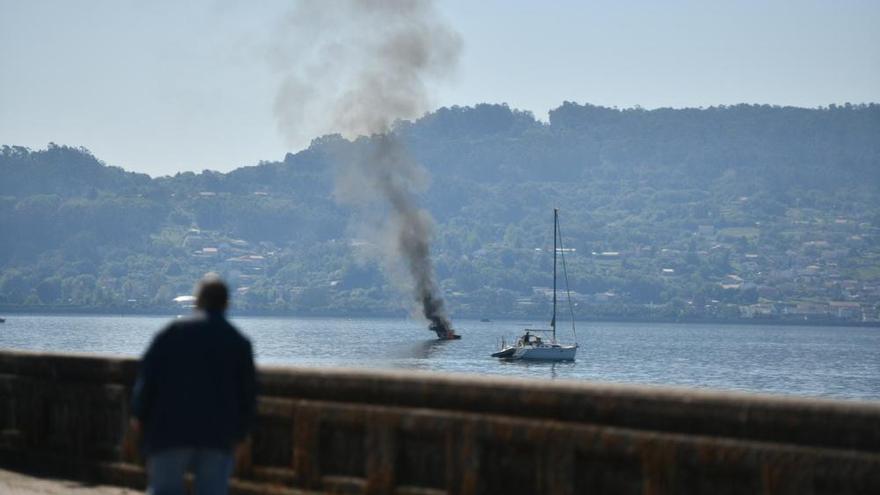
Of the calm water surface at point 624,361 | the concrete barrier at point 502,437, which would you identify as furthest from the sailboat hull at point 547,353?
the concrete barrier at point 502,437

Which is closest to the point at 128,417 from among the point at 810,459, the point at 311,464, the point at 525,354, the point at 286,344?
the point at 311,464

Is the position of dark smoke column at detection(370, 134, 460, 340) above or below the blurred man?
above

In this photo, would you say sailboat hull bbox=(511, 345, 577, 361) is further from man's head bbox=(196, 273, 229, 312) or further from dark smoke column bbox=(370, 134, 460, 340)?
man's head bbox=(196, 273, 229, 312)

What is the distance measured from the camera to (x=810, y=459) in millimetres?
9273

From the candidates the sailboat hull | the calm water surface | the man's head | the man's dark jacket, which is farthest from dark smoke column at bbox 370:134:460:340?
the man's dark jacket

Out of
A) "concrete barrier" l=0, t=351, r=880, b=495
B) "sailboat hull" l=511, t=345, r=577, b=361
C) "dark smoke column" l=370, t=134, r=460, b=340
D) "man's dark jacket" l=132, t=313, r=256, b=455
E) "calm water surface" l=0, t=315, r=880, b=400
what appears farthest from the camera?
"dark smoke column" l=370, t=134, r=460, b=340

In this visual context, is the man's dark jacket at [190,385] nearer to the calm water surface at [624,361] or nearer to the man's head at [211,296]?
the man's head at [211,296]

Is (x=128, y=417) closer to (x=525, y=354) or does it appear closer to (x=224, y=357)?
(x=224, y=357)

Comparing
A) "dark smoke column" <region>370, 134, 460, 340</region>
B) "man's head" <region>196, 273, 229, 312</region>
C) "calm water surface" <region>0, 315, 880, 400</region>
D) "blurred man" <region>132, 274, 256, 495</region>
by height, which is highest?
"dark smoke column" <region>370, 134, 460, 340</region>

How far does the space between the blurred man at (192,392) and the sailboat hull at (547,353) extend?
4795 inches

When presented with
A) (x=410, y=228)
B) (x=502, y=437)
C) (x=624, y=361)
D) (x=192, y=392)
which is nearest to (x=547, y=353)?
(x=624, y=361)

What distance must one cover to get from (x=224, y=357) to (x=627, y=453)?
2.90 m

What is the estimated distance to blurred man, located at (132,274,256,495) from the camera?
8906 mm

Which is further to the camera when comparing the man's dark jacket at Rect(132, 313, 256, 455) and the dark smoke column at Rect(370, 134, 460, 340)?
the dark smoke column at Rect(370, 134, 460, 340)
